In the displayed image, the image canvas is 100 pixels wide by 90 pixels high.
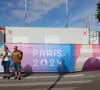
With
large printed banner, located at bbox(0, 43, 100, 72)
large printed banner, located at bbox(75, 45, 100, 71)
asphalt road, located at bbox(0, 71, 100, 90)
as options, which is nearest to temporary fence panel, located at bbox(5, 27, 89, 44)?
large printed banner, located at bbox(75, 45, 100, 71)

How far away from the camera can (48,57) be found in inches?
428

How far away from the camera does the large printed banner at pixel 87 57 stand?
1130cm

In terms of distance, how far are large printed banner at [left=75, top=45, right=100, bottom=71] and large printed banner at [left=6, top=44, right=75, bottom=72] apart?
58 centimetres

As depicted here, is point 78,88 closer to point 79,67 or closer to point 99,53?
point 79,67

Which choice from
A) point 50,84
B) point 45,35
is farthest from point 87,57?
point 45,35

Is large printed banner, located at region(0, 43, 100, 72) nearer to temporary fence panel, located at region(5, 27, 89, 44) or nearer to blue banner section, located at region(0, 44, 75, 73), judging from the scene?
blue banner section, located at region(0, 44, 75, 73)

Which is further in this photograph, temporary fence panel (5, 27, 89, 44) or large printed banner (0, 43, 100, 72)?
temporary fence panel (5, 27, 89, 44)

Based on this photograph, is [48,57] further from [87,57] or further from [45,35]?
[45,35]

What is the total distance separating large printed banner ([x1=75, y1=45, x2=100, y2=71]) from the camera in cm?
1130

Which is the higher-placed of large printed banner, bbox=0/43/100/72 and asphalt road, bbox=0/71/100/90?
large printed banner, bbox=0/43/100/72

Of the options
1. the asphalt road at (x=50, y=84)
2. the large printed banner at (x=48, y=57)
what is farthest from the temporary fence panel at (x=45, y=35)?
the asphalt road at (x=50, y=84)

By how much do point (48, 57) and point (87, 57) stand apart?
9.22ft

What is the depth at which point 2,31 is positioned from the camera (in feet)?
62.2

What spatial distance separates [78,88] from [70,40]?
44.7 feet
